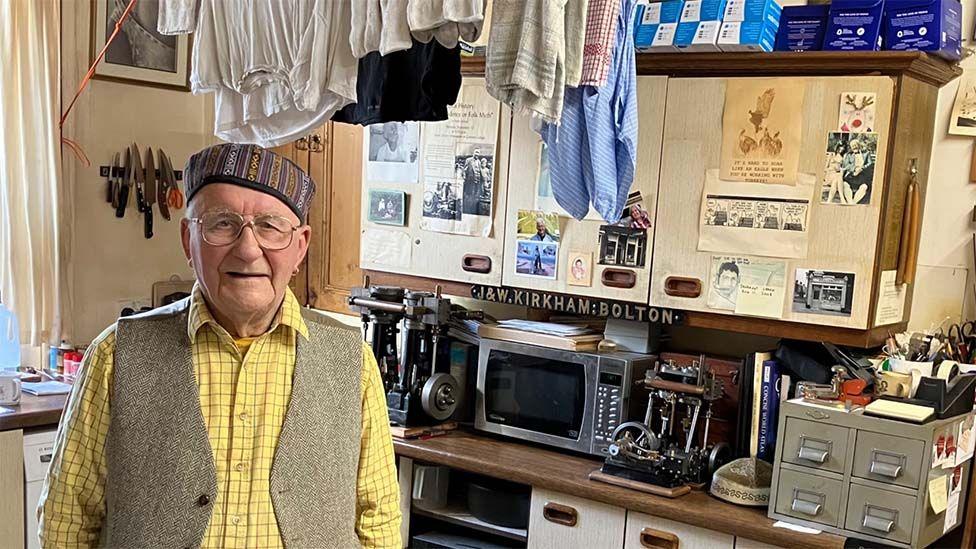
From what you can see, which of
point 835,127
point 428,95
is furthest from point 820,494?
point 428,95

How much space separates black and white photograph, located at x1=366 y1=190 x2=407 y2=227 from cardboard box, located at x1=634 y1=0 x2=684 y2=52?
3.08 feet

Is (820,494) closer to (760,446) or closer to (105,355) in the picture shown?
(760,446)

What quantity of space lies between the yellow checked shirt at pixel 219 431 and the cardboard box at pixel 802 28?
4.97 feet

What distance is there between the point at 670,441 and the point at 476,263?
0.81m

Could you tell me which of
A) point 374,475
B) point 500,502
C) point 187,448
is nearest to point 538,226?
point 500,502

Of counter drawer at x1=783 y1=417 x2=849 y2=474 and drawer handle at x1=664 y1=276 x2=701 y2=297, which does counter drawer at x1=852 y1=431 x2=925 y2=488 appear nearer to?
counter drawer at x1=783 y1=417 x2=849 y2=474

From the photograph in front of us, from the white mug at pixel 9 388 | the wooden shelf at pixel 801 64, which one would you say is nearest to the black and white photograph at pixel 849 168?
the wooden shelf at pixel 801 64

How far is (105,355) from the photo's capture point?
5.16ft

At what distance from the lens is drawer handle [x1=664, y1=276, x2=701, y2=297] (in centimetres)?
249

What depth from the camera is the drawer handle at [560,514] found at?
246cm

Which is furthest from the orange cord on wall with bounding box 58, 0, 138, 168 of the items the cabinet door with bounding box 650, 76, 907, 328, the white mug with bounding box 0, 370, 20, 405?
the cabinet door with bounding box 650, 76, 907, 328

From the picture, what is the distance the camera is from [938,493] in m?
2.13

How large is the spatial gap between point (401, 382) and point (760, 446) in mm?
1094

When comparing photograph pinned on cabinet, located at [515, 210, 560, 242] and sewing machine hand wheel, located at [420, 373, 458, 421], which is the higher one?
photograph pinned on cabinet, located at [515, 210, 560, 242]
